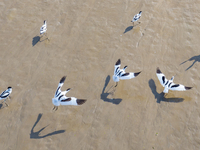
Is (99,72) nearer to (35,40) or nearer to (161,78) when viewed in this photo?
(161,78)

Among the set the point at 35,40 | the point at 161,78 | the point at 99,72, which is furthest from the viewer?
the point at 35,40

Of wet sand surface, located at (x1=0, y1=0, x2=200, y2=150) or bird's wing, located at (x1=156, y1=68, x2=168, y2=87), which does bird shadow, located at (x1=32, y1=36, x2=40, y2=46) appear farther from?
bird's wing, located at (x1=156, y1=68, x2=168, y2=87)

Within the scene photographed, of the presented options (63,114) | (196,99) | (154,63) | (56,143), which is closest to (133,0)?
(154,63)

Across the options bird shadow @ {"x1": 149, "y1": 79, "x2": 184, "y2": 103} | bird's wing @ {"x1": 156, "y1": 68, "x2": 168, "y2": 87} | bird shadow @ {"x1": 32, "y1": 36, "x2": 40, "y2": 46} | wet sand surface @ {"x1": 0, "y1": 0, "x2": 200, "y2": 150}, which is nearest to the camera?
wet sand surface @ {"x1": 0, "y1": 0, "x2": 200, "y2": 150}

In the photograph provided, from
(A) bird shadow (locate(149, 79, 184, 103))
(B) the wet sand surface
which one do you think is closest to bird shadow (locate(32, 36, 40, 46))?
(B) the wet sand surface

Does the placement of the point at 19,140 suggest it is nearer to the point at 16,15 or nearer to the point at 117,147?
the point at 117,147

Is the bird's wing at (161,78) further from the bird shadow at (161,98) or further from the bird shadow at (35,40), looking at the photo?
the bird shadow at (35,40)

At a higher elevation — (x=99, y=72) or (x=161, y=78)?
Result: (x=99, y=72)

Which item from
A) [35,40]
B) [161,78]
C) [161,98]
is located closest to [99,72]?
[161,78]

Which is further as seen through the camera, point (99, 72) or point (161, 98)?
point (99, 72)
